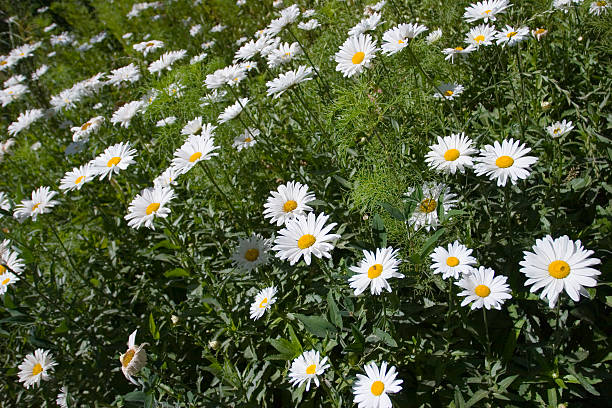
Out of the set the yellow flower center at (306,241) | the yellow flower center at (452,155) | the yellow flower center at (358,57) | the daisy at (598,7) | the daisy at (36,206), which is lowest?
the yellow flower center at (306,241)

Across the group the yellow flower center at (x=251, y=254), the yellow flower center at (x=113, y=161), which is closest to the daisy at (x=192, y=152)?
the yellow flower center at (x=113, y=161)

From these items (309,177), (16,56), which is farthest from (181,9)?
(309,177)

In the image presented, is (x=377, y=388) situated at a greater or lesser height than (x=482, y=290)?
lesser

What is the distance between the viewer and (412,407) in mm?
2176

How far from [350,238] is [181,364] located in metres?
1.39

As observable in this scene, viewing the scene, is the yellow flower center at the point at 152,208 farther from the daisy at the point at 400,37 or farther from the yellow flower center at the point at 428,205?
the daisy at the point at 400,37

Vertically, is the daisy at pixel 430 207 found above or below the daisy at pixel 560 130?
below

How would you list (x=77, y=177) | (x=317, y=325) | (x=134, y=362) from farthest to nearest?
(x=77, y=177)
(x=317, y=325)
(x=134, y=362)

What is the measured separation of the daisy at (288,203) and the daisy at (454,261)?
71 centimetres

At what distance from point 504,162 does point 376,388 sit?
1.15 metres

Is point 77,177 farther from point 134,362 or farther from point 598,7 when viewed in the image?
point 598,7

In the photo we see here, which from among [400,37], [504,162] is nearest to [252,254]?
[504,162]

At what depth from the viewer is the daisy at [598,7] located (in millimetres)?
2869

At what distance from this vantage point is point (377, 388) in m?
1.77
